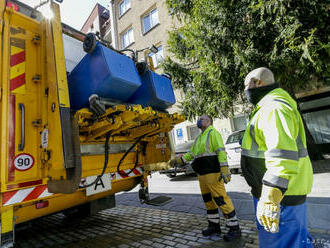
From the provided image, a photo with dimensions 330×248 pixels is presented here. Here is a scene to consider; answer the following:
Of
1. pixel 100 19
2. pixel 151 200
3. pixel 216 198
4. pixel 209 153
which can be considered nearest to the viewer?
pixel 216 198

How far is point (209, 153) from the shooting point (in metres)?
3.03

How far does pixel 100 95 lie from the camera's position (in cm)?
223

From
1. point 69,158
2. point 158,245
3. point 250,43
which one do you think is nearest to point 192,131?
point 250,43

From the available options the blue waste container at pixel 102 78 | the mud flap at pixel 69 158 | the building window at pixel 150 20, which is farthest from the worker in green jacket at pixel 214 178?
the building window at pixel 150 20

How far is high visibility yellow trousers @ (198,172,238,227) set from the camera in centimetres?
Answer: 279

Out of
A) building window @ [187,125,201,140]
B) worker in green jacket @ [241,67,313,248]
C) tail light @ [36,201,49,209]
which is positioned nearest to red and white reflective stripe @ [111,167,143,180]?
tail light @ [36,201,49,209]

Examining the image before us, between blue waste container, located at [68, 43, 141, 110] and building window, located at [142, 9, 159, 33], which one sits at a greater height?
building window, located at [142, 9, 159, 33]

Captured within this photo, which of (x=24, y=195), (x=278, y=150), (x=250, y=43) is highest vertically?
(x=250, y=43)

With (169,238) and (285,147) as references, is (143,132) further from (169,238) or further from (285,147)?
(285,147)

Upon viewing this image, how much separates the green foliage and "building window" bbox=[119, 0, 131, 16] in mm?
9446

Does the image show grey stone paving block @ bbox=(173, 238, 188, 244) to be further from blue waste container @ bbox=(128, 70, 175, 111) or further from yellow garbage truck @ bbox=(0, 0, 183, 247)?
blue waste container @ bbox=(128, 70, 175, 111)

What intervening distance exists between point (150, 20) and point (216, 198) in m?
14.8

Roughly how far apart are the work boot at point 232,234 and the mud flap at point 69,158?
1883mm

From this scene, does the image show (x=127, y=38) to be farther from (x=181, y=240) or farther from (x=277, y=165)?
(x=277, y=165)
